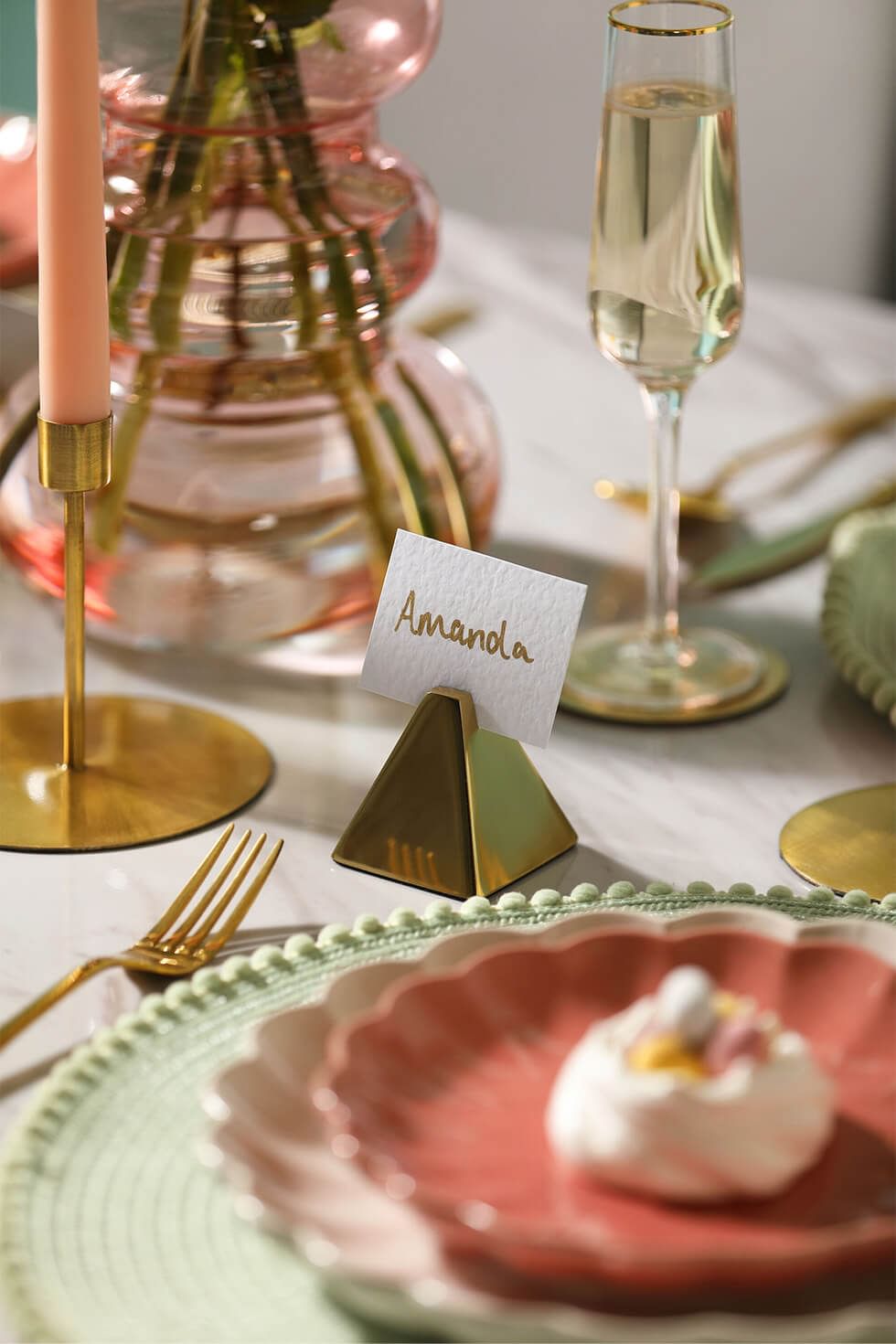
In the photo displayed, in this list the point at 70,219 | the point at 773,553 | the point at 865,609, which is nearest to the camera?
the point at 70,219

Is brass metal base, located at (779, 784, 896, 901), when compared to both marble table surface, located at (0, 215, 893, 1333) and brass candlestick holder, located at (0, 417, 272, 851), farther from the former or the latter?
brass candlestick holder, located at (0, 417, 272, 851)

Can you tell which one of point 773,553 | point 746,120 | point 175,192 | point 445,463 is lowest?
point 746,120

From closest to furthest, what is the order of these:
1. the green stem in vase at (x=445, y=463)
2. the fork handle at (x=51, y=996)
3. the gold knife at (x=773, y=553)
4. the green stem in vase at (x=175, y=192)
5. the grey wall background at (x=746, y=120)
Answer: the fork handle at (x=51, y=996) → the green stem in vase at (x=175, y=192) → the green stem in vase at (x=445, y=463) → the gold knife at (x=773, y=553) → the grey wall background at (x=746, y=120)

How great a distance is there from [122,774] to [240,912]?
15cm

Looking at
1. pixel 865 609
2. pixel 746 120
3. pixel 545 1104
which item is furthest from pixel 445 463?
pixel 746 120

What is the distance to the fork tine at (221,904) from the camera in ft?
2.09

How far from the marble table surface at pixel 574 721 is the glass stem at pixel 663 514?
0.22ft

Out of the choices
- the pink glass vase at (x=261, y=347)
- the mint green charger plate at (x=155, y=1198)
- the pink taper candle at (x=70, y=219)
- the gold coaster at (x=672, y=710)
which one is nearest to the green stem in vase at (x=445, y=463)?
the pink glass vase at (x=261, y=347)

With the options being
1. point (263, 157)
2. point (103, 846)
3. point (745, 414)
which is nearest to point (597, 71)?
point (745, 414)

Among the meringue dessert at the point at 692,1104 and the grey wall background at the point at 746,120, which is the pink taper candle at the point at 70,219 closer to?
the meringue dessert at the point at 692,1104

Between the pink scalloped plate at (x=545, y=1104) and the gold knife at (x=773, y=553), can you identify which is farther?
the gold knife at (x=773, y=553)

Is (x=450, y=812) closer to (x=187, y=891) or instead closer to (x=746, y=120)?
(x=187, y=891)

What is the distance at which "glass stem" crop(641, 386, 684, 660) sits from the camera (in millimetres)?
854

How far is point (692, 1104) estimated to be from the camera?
1.38 ft
